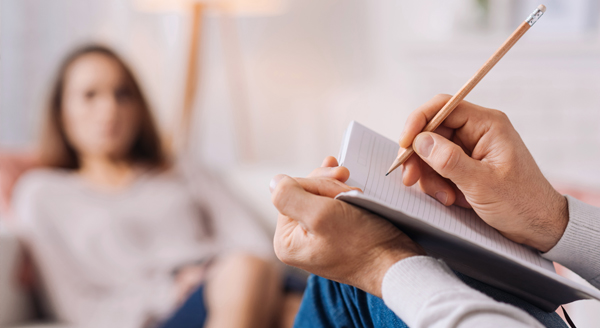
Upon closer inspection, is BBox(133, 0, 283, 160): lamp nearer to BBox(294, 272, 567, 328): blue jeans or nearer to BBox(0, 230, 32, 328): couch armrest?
BBox(0, 230, 32, 328): couch armrest

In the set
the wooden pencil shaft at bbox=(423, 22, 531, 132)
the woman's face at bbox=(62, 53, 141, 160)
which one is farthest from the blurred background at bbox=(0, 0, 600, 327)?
the wooden pencil shaft at bbox=(423, 22, 531, 132)

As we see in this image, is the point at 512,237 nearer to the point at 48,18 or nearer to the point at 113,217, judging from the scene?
the point at 113,217

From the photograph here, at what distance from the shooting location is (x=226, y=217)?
1.51 metres

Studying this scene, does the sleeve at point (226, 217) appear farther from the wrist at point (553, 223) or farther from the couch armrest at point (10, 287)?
the wrist at point (553, 223)

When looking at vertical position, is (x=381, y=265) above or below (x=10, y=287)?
above

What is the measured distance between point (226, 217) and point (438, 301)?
1162 millimetres

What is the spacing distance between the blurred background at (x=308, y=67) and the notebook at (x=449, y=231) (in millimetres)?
980

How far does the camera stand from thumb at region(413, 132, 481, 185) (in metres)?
0.50

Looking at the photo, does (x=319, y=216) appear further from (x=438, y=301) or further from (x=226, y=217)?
(x=226, y=217)

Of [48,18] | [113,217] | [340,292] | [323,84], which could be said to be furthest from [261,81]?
[340,292]

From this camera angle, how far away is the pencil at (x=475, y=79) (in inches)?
18.8

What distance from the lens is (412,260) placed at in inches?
17.8

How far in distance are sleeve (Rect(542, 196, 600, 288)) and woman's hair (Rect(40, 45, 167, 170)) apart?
1244mm

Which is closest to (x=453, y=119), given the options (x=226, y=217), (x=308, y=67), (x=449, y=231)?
(x=449, y=231)
